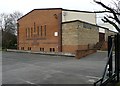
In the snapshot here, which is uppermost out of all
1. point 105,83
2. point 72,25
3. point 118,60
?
point 72,25

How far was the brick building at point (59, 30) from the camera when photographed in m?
42.5

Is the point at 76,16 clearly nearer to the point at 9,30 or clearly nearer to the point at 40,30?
the point at 40,30

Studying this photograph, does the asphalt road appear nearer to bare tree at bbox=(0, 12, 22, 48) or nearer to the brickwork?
the brickwork

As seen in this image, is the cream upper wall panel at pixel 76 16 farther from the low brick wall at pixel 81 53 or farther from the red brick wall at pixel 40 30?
the low brick wall at pixel 81 53

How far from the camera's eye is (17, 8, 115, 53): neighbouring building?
42.5 metres

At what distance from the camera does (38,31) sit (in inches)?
1975

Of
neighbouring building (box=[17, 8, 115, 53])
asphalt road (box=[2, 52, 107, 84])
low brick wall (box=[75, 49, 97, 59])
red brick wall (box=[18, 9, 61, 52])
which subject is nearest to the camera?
asphalt road (box=[2, 52, 107, 84])

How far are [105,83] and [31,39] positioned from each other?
141ft

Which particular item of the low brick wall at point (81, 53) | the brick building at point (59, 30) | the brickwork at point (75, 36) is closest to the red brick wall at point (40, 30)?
the brick building at point (59, 30)

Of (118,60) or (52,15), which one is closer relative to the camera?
(118,60)

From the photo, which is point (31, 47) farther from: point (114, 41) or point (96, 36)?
point (114, 41)

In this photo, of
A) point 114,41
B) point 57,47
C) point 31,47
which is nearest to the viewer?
point 114,41

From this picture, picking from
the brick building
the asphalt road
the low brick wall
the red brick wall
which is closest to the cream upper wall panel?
the brick building

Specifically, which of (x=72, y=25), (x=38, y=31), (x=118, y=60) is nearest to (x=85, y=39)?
(x=72, y=25)
